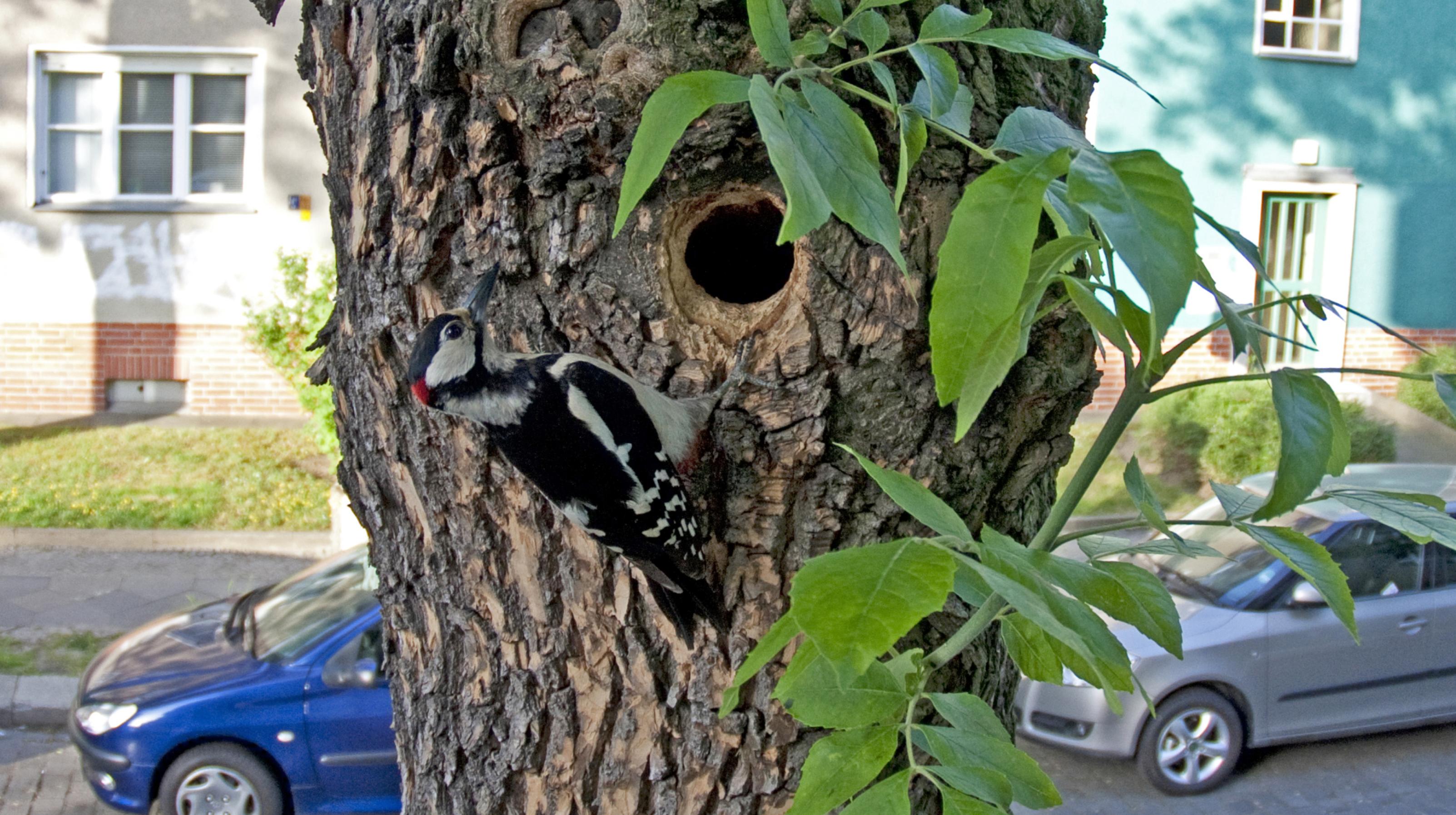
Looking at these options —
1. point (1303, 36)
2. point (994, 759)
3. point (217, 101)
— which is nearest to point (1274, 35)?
point (1303, 36)

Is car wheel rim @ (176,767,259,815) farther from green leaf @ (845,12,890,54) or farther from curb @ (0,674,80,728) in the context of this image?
green leaf @ (845,12,890,54)

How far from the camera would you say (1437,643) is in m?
6.59

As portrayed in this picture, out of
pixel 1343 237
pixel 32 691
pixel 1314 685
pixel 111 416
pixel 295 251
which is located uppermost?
pixel 1343 237

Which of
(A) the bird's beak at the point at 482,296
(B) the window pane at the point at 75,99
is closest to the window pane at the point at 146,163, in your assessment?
(B) the window pane at the point at 75,99

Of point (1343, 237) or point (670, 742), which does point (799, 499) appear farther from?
point (1343, 237)

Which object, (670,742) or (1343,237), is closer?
(670,742)

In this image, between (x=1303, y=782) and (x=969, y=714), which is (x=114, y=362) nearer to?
(x=1303, y=782)

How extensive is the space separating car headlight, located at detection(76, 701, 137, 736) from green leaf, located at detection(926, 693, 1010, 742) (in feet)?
18.9

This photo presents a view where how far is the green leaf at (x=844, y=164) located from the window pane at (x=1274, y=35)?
43.8 ft

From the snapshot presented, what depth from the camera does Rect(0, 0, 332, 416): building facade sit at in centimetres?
1141

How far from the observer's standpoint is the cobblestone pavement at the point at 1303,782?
21.0 ft

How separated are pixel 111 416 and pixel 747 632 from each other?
470 inches

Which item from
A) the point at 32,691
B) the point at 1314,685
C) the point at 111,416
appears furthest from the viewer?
the point at 111,416

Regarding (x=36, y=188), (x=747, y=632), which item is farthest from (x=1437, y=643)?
(x=36, y=188)
